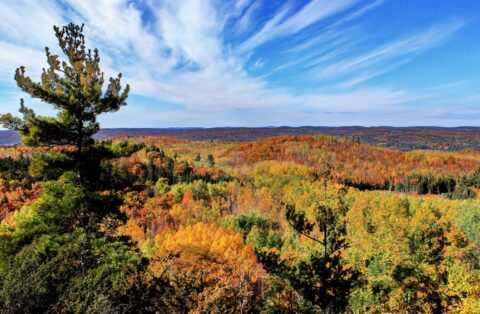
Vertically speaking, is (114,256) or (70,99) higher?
(70,99)

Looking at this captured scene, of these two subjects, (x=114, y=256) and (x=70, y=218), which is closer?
(x=114, y=256)

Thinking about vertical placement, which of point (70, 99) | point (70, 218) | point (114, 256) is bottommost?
point (114, 256)

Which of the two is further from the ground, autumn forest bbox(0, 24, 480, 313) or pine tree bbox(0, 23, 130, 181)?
pine tree bbox(0, 23, 130, 181)

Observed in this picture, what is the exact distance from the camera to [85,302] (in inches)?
323

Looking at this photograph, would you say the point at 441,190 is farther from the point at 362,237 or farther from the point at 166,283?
the point at 166,283

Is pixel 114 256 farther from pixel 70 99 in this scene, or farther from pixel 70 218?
pixel 70 99

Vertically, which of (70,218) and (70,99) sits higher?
(70,99)

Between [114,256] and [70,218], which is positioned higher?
[70,218]

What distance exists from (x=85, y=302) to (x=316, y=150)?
600ft

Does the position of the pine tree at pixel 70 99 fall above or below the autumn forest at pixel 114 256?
above

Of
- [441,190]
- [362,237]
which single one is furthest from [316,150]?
[362,237]

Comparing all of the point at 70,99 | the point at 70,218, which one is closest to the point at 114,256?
the point at 70,218

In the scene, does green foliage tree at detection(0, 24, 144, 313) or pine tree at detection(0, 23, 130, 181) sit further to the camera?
pine tree at detection(0, 23, 130, 181)

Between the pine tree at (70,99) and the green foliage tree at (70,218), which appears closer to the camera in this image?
the green foliage tree at (70,218)
